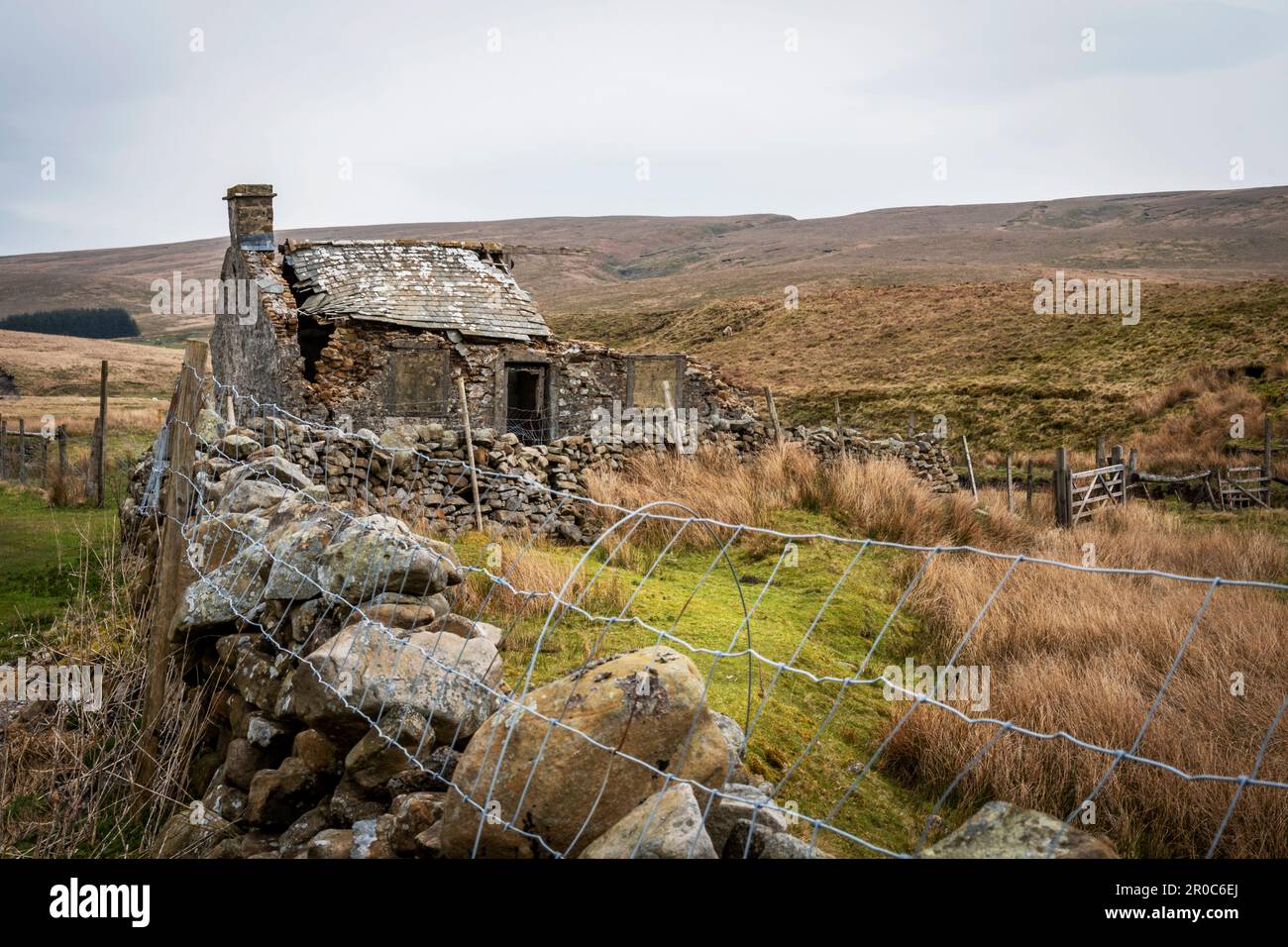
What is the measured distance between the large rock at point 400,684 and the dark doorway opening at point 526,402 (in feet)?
46.6

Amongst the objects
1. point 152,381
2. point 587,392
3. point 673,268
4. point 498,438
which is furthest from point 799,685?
point 673,268

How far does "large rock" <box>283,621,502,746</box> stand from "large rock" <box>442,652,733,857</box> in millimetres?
638

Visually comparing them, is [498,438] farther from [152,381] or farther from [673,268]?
[673,268]

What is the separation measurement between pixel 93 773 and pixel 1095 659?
5.69 meters

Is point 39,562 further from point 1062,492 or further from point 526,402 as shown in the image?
point 1062,492

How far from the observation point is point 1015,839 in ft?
8.55

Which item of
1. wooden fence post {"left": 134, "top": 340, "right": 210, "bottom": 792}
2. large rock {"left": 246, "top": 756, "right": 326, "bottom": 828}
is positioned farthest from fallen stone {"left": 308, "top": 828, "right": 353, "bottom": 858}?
wooden fence post {"left": 134, "top": 340, "right": 210, "bottom": 792}

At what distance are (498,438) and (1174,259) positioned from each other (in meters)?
104

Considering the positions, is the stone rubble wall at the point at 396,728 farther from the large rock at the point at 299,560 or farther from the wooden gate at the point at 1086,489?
the wooden gate at the point at 1086,489

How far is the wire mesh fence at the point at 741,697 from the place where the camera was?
3.08 meters

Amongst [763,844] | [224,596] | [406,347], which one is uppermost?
[406,347]

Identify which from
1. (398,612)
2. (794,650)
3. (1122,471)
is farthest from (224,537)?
(1122,471)

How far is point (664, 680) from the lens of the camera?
323cm

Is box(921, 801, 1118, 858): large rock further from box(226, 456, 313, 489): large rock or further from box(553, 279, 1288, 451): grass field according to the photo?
box(553, 279, 1288, 451): grass field
